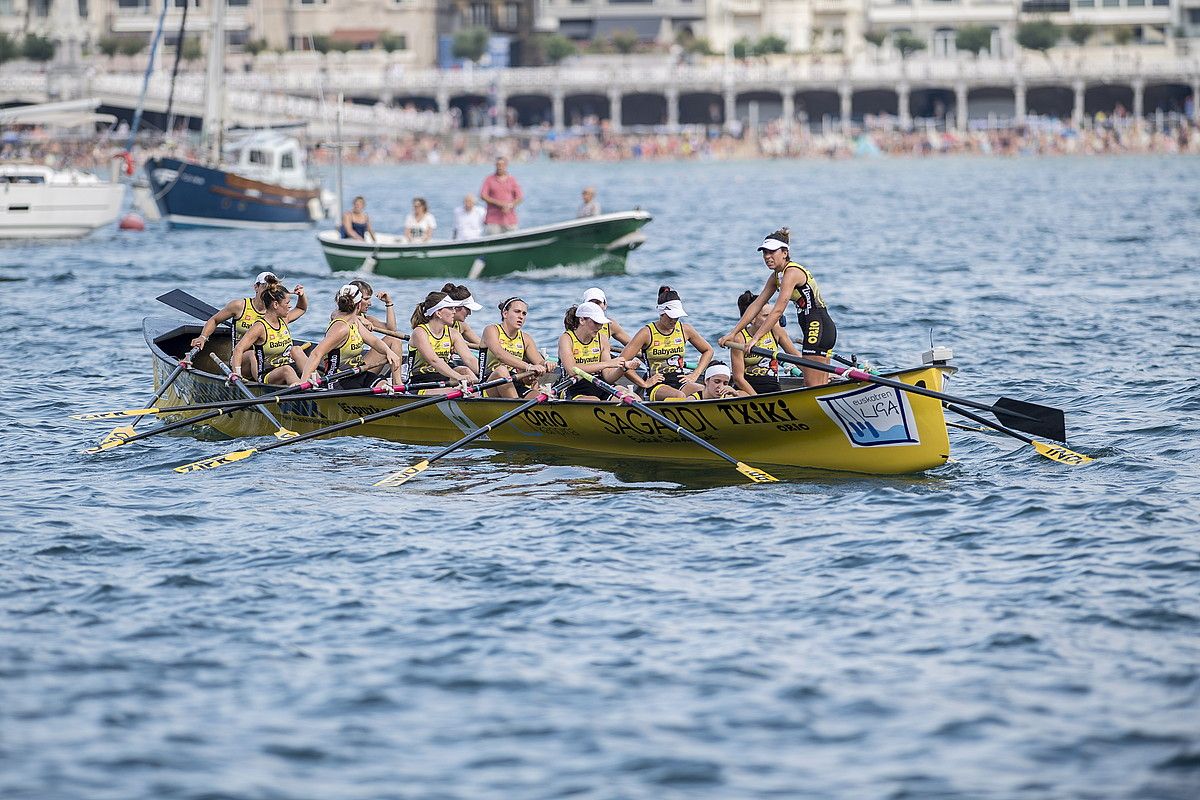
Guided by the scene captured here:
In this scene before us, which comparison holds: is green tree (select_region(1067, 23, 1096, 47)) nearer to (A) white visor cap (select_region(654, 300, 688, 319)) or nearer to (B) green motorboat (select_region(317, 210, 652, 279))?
(B) green motorboat (select_region(317, 210, 652, 279))

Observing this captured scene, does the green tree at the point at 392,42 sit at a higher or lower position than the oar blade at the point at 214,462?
higher

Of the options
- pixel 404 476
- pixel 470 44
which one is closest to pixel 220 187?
pixel 404 476

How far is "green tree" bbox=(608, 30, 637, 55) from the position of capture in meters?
121

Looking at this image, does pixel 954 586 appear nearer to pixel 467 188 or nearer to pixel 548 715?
pixel 548 715

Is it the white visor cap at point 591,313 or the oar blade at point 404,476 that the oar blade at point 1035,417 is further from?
the oar blade at point 404,476

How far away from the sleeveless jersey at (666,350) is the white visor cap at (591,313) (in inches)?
23.1

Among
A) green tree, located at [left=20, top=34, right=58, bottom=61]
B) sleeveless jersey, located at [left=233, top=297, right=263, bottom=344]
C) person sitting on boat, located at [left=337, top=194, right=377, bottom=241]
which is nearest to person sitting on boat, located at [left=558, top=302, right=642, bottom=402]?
sleeveless jersey, located at [left=233, top=297, right=263, bottom=344]

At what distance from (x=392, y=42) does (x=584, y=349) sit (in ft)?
361

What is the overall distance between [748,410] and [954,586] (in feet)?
11.4

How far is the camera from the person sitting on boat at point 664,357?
1714 centimetres

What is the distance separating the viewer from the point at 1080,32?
117812 mm

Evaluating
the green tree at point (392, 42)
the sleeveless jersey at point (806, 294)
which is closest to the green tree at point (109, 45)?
the green tree at point (392, 42)

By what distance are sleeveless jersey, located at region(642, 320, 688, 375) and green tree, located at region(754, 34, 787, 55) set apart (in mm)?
105116

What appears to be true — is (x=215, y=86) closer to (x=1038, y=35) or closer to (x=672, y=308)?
(x=672, y=308)
